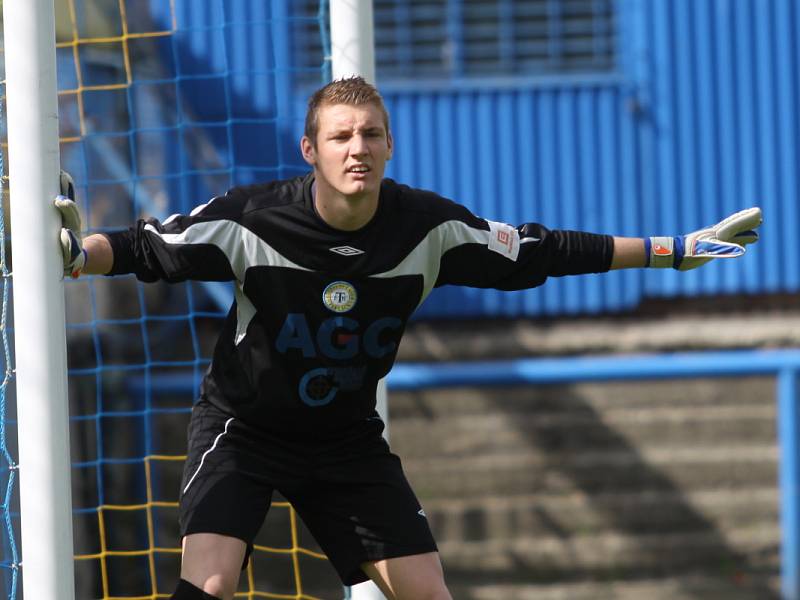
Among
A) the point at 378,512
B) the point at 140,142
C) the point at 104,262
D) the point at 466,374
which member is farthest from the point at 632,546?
the point at 104,262

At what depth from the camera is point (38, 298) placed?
133 inches

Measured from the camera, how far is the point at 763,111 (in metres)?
8.62

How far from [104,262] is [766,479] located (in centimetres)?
610

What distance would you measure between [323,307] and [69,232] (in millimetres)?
717

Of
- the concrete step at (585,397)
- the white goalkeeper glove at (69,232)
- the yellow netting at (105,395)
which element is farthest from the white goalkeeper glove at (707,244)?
the concrete step at (585,397)

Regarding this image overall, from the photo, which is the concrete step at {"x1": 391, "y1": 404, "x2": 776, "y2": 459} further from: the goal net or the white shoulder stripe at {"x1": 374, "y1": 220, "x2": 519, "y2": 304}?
the white shoulder stripe at {"x1": 374, "y1": 220, "x2": 519, "y2": 304}

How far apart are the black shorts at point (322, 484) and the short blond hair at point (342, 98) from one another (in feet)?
2.83

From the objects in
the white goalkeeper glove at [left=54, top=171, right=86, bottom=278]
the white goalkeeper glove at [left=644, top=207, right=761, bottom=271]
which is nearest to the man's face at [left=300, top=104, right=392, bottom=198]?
the white goalkeeper glove at [left=54, top=171, right=86, bottom=278]

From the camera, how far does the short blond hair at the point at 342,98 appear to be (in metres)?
3.44

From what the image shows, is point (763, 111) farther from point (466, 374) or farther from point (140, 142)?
point (140, 142)

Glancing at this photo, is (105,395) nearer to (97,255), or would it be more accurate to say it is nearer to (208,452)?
(208,452)

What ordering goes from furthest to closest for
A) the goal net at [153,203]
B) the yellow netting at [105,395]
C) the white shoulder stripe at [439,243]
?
the goal net at [153,203] → the yellow netting at [105,395] → the white shoulder stripe at [439,243]

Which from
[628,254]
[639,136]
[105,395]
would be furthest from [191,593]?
[639,136]

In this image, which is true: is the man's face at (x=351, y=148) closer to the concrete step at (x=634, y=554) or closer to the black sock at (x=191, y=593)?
the black sock at (x=191, y=593)
